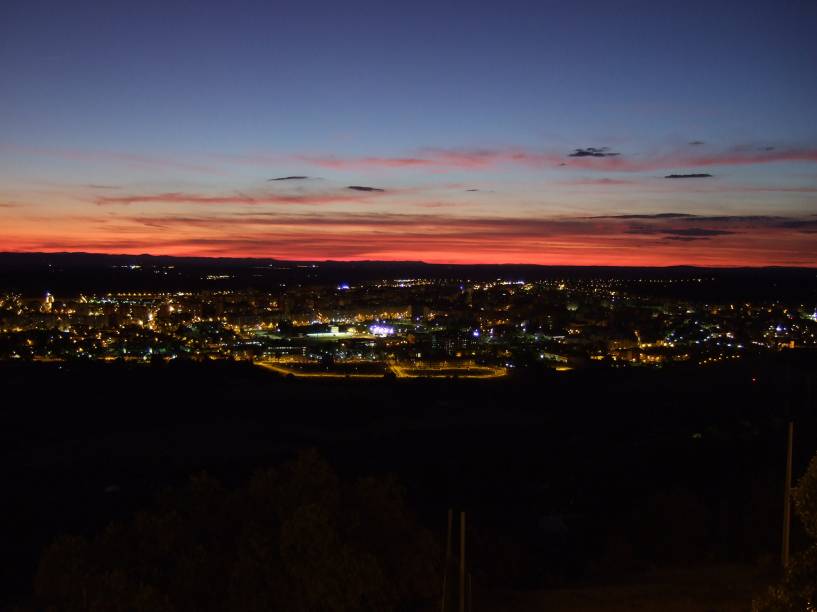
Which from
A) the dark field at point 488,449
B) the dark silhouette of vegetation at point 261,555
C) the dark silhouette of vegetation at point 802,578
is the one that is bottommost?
the dark field at point 488,449

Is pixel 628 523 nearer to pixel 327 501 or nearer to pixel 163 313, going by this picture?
pixel 327 501

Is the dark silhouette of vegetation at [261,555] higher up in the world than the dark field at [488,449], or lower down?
higher up

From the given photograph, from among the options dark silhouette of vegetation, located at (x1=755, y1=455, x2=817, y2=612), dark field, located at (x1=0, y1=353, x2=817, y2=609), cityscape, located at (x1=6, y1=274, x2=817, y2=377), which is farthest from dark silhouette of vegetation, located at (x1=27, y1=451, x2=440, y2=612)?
cityscape, located at (x1=6, y1=274, x2=817, y2=377)

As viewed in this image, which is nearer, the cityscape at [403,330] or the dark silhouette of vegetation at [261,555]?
the dark silhouette of vegetation at [261,555]

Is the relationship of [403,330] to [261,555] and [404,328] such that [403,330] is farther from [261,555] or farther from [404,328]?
[261,555]

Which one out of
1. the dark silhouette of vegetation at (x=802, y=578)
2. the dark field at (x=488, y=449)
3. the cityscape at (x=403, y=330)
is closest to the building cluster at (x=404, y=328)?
the cityscape at (x=403, y=330)

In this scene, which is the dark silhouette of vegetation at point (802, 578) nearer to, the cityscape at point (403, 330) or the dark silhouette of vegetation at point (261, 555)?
the dark silhouette of vegetation at point (261, 555)

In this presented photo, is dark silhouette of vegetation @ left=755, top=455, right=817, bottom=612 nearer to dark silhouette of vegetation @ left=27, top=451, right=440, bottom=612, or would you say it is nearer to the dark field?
dark silhouette of vegetation @ left=27, top=451, right=440, bottom=612

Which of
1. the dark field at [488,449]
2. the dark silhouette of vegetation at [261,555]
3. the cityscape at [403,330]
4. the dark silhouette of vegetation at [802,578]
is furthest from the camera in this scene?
the cityscape at [403,330]
